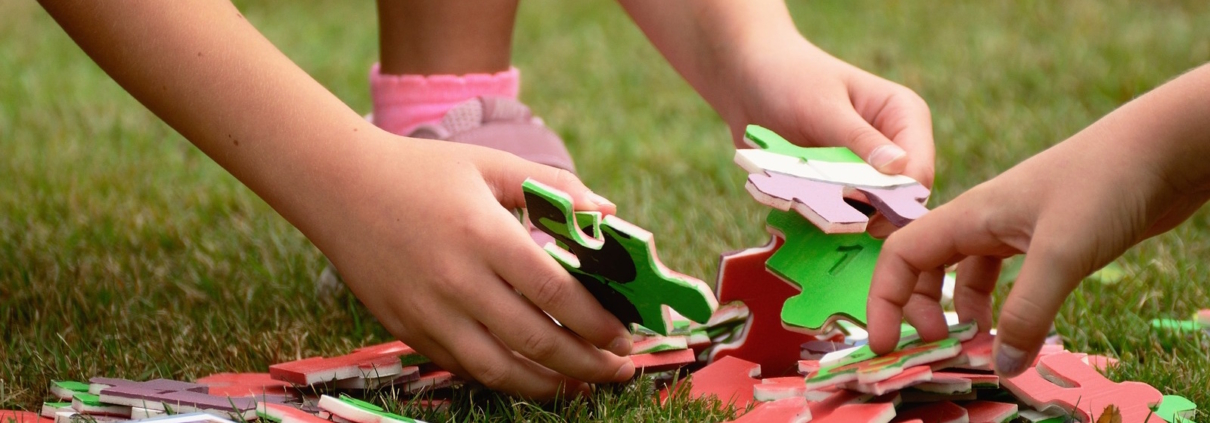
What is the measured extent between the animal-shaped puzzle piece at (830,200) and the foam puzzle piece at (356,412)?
0.47m

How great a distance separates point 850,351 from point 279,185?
670 mm

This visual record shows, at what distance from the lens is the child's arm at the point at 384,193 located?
3.95 feet

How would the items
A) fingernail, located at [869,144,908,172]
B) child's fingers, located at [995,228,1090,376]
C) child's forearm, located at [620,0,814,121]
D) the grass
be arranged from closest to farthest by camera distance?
1. child's fingers, located at [995,228,1090,376]
2. fingernail, located at [869,144,908,172]
3. the grass
4. child's forearm, located at [620,0,814,121]

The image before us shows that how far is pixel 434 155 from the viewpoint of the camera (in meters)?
1.25

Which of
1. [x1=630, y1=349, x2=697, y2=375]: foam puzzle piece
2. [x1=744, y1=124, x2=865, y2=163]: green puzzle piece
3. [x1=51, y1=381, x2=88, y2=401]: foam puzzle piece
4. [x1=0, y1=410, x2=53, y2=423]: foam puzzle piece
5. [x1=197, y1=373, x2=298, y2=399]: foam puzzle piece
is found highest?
[x1=744, y1=124, x2=865, y2=163]: green puzzle piece

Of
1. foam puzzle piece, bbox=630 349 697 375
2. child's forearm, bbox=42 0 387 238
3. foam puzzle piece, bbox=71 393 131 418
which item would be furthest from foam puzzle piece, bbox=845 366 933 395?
foam puzzle piece, bbox=71 393 131 418

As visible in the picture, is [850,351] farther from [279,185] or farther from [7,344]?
[7,344]

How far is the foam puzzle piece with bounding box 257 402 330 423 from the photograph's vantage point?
1.19 m

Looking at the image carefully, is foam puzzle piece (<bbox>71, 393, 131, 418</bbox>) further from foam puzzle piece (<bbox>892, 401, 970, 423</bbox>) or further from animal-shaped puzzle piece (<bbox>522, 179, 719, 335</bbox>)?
foam puzzle piece (<bbox>892, 401, 970, 423</bbox>)

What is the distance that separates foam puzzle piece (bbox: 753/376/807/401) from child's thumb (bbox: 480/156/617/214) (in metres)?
0.26

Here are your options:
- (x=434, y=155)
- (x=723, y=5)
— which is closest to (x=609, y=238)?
(x=434, y=155)

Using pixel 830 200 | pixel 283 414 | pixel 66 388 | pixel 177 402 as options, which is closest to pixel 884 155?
pixel 830 200

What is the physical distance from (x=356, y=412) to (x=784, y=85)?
2.61ft

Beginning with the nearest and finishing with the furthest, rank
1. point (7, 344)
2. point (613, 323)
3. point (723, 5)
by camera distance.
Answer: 1. point (613, 323)
2. point (7, 344)
3. point (723, 5)
